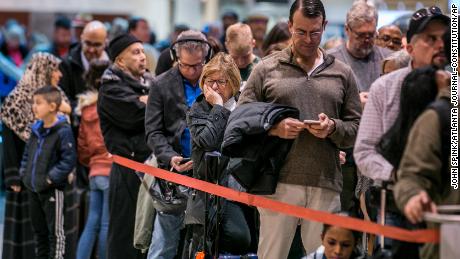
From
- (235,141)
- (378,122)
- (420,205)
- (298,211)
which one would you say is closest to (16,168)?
(235,141)

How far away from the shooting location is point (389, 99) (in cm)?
548

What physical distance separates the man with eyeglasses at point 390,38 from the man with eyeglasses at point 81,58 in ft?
9.28

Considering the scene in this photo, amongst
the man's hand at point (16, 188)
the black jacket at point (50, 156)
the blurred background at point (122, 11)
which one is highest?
the black jacket at point (50, 156)

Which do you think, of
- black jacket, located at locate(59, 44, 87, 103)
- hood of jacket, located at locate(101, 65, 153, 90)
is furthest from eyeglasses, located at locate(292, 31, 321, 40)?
black jacket, located at locate(59, 44, 87, 103)

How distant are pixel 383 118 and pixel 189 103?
249 cm

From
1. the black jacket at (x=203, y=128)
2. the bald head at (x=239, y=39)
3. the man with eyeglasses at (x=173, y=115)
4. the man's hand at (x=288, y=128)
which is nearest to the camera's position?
the man's hand at (x=288, y=128)

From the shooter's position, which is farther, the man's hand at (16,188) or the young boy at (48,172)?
the man's hand at (16,188)

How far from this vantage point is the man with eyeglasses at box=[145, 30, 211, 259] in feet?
25.0

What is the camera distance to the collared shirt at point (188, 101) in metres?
7.67

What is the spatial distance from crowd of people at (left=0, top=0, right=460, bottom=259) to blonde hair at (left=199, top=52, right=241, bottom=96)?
13mm

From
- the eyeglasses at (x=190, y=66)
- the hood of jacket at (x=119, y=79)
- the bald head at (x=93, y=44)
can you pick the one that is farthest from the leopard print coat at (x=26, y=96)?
the eyeglasses at (x=190, y=66)

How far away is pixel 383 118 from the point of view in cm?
550

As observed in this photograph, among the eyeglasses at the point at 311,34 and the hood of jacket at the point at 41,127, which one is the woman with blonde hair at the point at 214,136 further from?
the hood of jacket at the point at 41,127

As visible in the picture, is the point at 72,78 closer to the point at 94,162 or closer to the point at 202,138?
the point at 94,162
